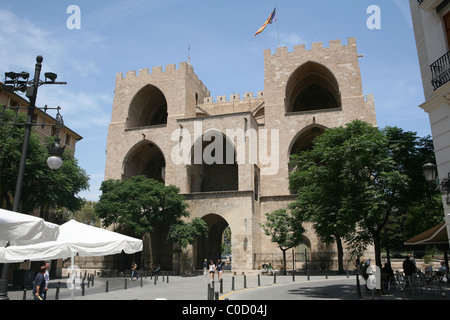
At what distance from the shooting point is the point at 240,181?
97.9 ft

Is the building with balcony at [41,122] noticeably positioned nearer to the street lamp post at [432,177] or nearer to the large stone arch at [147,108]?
the large stone arch at [147,108]

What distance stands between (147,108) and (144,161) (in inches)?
249

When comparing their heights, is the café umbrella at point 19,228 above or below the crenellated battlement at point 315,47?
below

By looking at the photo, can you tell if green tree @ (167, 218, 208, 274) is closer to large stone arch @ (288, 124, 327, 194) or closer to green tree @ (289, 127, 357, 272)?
large stone arch @ (288, 124, 327, 194)

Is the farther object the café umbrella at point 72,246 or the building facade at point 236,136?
the building facade at point 236,136

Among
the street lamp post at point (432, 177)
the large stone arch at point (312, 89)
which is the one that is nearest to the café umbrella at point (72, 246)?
the street lamp post at point (432, 177)

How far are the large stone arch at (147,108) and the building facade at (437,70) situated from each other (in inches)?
1224

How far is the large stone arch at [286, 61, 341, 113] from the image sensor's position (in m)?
34.9

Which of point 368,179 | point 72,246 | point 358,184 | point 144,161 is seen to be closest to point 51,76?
point 72,246

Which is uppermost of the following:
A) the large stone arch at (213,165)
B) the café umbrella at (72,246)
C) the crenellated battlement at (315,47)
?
the crenellated battlement at (315,47)

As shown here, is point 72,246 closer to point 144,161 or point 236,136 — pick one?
point 236,136

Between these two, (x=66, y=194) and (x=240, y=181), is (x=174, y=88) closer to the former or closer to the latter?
(x=240, y=181)

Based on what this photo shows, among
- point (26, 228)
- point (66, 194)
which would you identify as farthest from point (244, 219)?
point (26, 228)

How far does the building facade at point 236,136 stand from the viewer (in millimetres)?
29812
